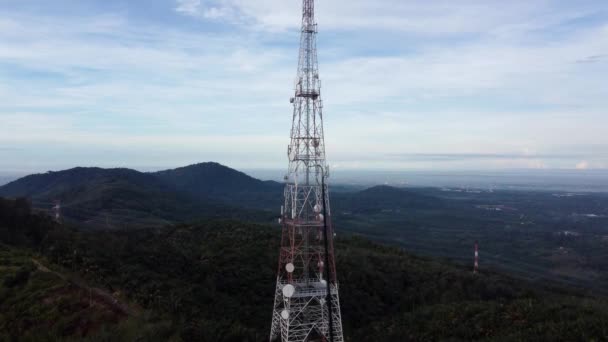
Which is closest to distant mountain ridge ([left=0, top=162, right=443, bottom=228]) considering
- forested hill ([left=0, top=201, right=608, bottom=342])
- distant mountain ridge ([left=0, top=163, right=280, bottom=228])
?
distant mountain ridge ([left=0, top=163, right=280, bottom=228])

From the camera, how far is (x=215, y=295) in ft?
84.9

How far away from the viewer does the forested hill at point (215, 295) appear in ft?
59.8

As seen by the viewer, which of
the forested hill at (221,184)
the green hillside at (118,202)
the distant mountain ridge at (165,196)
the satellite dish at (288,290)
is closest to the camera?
the satellite dish at (288,290)

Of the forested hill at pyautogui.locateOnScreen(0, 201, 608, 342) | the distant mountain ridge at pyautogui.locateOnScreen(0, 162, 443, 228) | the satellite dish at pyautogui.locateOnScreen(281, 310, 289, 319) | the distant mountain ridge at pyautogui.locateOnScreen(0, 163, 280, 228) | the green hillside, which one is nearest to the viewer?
the forested hill at pyautogui.locateOnScreen(0, 201, 608, 342)

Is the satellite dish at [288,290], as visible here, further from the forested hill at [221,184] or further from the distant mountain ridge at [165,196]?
the forested hill at [221,184]

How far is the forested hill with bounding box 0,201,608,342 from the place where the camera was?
718 inches

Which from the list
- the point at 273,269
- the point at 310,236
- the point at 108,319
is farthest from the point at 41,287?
the point at 273,269

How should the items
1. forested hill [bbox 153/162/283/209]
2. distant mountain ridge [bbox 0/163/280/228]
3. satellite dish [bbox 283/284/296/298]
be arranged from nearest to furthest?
satellite dish [bbox 283/284/296/298] → distant mountain ridge [bbox 0/163/280/228] → forested hill [bbox 153/162/283/209]

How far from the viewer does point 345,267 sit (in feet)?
112

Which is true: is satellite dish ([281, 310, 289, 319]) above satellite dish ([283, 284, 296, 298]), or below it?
below

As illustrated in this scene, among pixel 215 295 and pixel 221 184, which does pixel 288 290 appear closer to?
pixel 215 295

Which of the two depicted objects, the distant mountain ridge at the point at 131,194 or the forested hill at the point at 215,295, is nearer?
the forested hill at the point at 215,295

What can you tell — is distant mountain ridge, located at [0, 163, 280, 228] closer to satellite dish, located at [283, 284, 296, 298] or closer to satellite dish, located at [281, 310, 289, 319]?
satellite dish, located at [281, 310, 289, 319]

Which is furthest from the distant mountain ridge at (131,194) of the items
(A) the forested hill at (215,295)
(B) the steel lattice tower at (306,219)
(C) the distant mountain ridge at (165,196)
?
(B) the steel lattice tower at (306,219)
